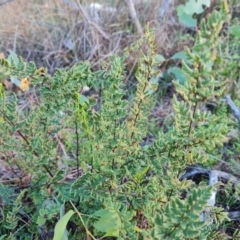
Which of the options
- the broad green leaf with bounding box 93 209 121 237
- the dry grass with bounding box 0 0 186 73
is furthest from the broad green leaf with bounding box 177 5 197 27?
the broad green leaf with bounding box 93 209 121 237

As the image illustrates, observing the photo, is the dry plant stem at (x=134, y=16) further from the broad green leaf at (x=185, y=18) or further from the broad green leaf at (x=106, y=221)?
the broad green leaf at (x=106, y=221)

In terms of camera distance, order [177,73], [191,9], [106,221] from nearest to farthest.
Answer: [106,221] → [177,73] → [191,9]

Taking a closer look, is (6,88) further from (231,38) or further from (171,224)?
(171,224)

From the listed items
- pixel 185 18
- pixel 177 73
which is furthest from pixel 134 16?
pixel 177 73

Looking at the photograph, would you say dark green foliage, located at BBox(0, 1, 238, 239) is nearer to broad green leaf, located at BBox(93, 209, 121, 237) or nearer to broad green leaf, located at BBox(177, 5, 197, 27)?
broad green leaf, located at BBox(93, 209, 121, 237)

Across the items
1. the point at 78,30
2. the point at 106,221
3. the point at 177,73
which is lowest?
the point at 106,221

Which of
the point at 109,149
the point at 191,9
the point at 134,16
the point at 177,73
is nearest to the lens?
the point at 109,149

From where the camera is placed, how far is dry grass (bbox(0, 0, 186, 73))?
242 cm

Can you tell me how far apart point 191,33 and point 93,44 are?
1.91 feet

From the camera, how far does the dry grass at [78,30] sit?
242 centimetres

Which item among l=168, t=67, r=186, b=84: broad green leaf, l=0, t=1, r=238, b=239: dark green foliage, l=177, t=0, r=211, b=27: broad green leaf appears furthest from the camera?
l=177, t=0, r=211, b=27: broad green leaf

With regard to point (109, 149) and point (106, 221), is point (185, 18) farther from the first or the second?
point (106, 221)

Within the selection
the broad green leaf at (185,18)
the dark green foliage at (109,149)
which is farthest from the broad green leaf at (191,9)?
the dark green foliage at (109,149)

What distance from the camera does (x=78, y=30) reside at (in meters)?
2.54
